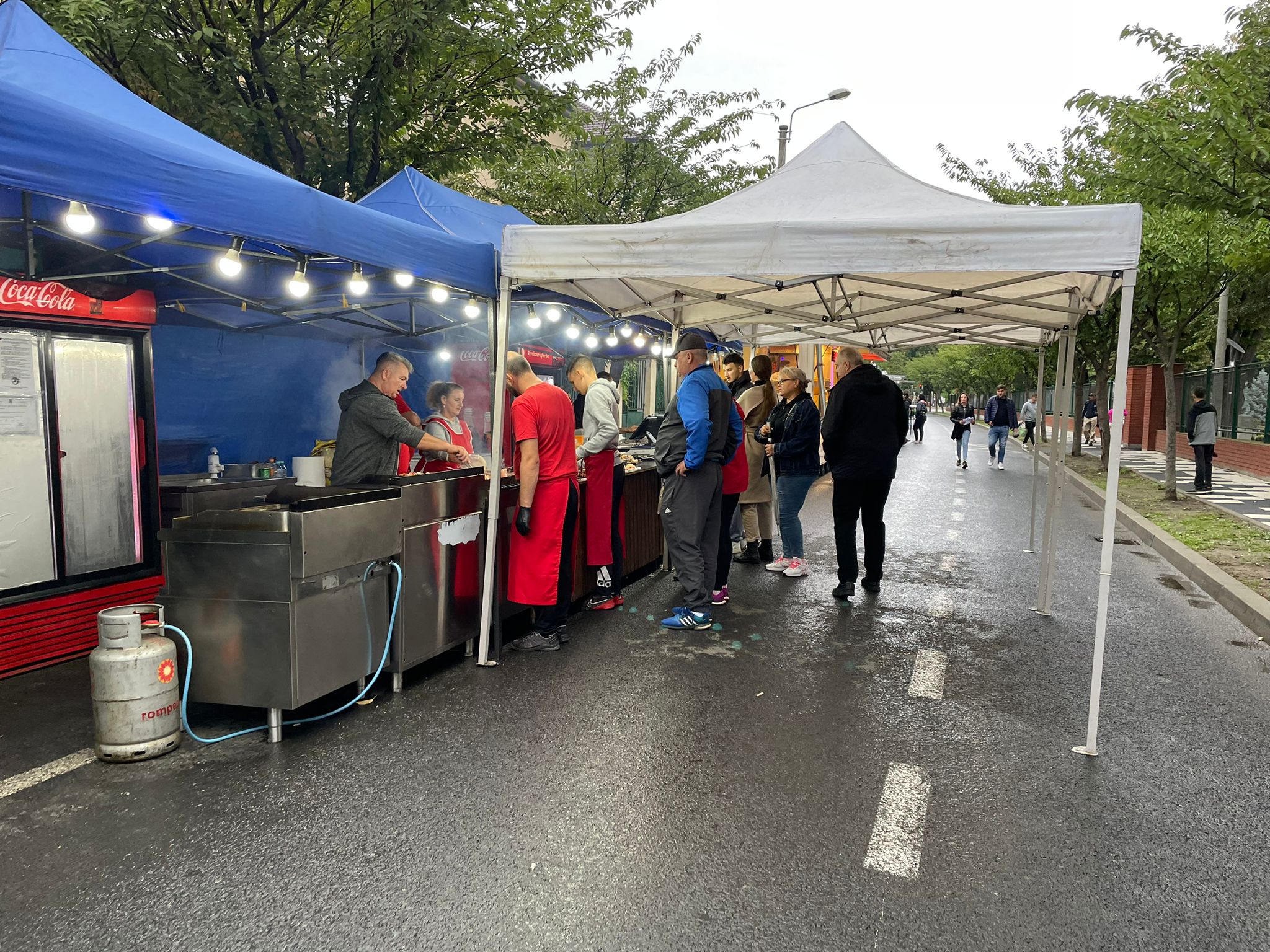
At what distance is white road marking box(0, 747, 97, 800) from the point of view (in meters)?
3.54

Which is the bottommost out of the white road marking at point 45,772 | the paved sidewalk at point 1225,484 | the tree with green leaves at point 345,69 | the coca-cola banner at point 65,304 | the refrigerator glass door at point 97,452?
the white road marking at point 45,772

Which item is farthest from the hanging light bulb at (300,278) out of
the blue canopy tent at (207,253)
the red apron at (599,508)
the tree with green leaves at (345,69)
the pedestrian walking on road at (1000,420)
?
the pedestrian walking on road at (1000,420)

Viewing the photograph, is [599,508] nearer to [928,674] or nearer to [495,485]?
[495,485]

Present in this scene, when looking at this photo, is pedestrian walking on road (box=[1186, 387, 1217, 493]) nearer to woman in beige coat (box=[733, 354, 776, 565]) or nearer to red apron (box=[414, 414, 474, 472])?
woman in beige coat (box=[733, 354, 776, 565])

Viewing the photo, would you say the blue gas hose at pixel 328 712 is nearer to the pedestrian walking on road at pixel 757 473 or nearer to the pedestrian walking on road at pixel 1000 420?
the pedestrian walking on road at pixel 757 473

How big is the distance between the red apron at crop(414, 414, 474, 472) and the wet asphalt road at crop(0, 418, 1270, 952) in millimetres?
1541

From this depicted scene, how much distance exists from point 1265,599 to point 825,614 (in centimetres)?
370

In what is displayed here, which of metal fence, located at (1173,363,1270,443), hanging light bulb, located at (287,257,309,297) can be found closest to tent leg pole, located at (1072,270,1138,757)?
hanging light bulb, located at (287,257,309,297)

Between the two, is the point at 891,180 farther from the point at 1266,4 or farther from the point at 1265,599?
the point at 1266,4

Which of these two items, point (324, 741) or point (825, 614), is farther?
point (825, 614)

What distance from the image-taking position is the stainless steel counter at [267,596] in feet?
12.9

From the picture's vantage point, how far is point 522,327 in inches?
418

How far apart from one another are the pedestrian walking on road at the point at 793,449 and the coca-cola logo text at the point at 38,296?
5.27 meters

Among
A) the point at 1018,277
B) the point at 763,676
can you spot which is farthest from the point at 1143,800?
the point at 1018,277
